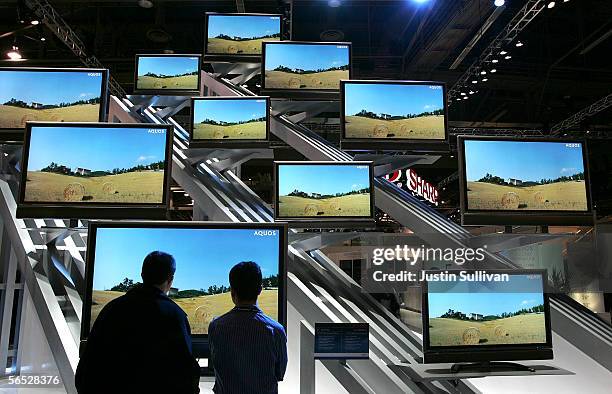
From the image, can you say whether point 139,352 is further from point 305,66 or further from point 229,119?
point 305,66

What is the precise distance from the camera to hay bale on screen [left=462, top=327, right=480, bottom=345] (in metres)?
2.42

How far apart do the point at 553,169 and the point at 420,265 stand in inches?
40.4

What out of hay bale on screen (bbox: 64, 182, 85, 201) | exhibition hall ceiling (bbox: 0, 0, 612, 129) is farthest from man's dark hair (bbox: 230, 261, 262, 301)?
exhibition hall ceiling (bbox: 0, 0, 612, 129)

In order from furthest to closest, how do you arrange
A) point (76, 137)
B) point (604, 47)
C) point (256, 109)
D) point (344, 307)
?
point (604, 47) → point (256, 109) → point (344, 307) → point (76, 137)

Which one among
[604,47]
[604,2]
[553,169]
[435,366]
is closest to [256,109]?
[553,169]

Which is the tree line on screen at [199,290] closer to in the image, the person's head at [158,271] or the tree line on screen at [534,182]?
the person's head at [158,271]

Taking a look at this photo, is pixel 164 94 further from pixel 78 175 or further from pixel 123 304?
pixel 123 304

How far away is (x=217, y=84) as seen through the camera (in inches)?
255

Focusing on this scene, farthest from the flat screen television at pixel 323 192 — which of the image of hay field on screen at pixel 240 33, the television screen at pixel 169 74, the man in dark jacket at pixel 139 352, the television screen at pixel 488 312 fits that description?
the image of hay field on screen at pixel 240 33

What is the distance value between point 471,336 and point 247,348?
125cm

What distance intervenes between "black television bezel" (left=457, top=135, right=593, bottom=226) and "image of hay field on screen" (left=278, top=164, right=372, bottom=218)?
66cm

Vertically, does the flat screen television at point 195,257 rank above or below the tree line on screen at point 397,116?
below

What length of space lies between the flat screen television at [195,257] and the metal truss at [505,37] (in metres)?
6.99

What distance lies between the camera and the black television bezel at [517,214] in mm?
3131
